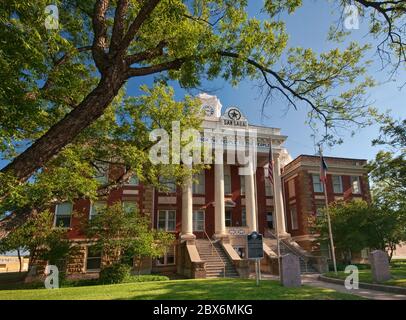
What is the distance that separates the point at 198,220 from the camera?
26.0m

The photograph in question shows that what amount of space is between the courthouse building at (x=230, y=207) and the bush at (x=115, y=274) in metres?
3.81

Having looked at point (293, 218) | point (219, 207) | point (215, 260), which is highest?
point (219, 207)

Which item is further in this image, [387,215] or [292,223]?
[292,223]

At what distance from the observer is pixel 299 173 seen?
2738 centimetres

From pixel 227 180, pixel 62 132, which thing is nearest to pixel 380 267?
pixel 62 132

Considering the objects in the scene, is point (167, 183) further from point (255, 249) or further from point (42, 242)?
point (255, 249)

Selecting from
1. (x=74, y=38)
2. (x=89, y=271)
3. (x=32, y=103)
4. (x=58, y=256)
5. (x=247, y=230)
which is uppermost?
(x=74, y=38)

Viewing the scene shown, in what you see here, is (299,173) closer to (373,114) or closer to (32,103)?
(373,114)

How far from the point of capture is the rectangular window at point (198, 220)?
25734mm

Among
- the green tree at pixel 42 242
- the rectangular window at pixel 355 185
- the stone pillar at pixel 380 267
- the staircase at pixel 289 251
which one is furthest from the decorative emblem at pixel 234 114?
Answer: the green tree at pixel 42 242

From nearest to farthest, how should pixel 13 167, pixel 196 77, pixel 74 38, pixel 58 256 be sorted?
pixel 13 167, pixel 196 77, pixel 74 38, pixel 58 256

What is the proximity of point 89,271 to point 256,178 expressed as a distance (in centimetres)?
1742

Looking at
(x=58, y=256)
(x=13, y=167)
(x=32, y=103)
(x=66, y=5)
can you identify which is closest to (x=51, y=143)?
(x=13, y=167)

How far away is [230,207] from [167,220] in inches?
247
